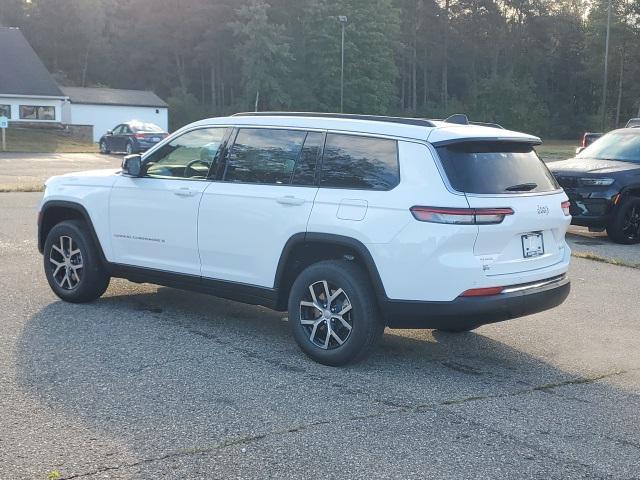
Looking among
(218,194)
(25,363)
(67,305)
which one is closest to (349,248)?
(218,194)

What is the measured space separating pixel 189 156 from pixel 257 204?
108 cm

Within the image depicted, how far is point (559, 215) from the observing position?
6.06 m

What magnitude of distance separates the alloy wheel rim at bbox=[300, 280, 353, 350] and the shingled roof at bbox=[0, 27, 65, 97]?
1975 inches

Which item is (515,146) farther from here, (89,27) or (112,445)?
(89,27)

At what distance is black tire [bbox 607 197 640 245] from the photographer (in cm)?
1256

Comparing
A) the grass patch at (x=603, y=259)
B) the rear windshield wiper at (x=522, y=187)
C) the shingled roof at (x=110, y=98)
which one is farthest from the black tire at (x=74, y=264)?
the shingled roof at (x=110, y=98)

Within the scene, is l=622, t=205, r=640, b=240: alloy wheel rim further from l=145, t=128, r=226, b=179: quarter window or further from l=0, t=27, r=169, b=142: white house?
l=0, t=27, r=169, b=142: white house

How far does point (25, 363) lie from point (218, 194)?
197 centimetres

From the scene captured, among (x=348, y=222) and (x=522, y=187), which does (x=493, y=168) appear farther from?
(x=348, y=222)

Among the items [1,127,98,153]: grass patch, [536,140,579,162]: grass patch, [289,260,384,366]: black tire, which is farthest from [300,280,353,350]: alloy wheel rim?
[1,127,98,153]: grass patch

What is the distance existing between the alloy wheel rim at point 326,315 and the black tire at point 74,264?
2.39m

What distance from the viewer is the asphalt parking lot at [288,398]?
13.4 ft

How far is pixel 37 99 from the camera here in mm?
52281

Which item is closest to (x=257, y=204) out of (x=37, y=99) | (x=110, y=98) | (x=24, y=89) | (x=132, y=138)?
(x=132, y=138)
